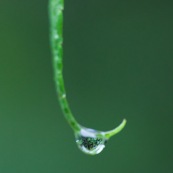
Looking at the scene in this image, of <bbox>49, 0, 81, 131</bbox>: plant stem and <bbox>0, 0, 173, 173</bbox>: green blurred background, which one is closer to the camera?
<bbox>49, 0, 81, 131</bbox>: plant stem

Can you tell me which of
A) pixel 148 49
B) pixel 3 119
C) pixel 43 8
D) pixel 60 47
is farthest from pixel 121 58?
pixel 60 47

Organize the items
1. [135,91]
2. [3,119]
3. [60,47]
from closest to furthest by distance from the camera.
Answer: [60,47]
[3,119]
[135,91]

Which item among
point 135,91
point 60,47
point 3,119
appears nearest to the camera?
point 60,47

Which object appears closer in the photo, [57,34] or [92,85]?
[57,34]

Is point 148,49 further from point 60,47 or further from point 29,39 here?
point 60,47

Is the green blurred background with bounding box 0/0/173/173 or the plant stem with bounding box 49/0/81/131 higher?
the green blurred background with bounding box 0/0/173/173

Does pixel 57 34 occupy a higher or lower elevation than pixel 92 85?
lower

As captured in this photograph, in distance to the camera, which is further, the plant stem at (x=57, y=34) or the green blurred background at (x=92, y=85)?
the green blurred background at (x=92, y=85)

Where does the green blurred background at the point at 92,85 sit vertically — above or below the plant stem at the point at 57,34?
above
